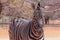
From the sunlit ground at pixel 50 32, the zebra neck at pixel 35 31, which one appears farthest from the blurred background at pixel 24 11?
the zebra neck at pixel 35 31

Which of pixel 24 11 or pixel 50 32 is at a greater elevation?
pixel 24 11

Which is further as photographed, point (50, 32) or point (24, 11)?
point (24, 11)

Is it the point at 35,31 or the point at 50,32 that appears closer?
the point at 35,31

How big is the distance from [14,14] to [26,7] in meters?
0.23

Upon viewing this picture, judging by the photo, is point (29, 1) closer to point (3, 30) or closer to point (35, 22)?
point (3, 30)

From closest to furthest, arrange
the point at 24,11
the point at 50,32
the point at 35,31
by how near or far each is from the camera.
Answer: the point at 35,31, the point at 50,32, the point at 24,11

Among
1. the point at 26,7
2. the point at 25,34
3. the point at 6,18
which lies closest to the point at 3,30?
the point at 6,18

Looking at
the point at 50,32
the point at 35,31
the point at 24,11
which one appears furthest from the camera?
the point at 24,11

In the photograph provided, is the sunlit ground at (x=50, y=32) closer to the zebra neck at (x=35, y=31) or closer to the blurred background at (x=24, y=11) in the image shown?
Answer: the blurred background at (x=24, y=11)

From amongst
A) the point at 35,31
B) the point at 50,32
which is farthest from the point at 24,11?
the point at 35,31

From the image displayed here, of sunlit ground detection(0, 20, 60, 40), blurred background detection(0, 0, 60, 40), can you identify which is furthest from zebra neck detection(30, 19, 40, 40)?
blurred background detection(0, 0, 60, 40)

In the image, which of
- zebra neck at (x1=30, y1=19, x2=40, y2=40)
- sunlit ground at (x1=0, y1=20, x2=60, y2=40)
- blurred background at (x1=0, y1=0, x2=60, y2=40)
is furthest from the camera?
blurred background at (x1=0, y1=0, x2=60, y2=40)

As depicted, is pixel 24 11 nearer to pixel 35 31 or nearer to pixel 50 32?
pixel 50 32

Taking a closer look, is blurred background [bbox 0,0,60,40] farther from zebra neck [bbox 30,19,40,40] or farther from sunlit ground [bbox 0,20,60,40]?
zebra neck [bbox 30,19,40,40]
